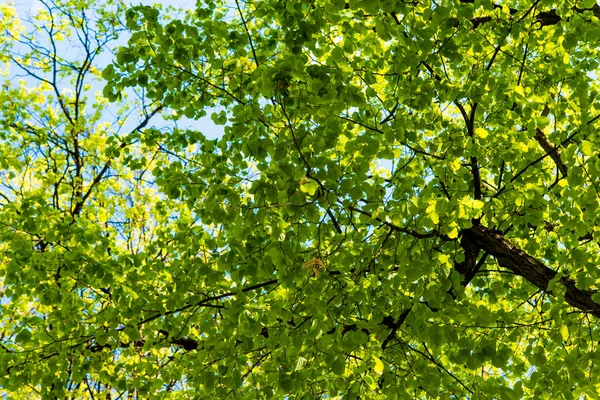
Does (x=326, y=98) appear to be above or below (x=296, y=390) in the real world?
above

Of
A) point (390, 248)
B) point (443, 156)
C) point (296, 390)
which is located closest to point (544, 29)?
point (443, 156)

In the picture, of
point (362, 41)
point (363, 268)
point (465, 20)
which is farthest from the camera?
point (362, 41)

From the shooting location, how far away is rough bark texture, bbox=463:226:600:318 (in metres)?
5.20

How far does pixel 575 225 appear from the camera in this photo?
4656 millimetres

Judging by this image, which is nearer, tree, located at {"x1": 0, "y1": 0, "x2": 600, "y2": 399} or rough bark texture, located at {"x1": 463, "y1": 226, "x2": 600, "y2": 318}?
tree, located at {"x1": 0, "y1": 0, "x2": 600, "y2": 399}

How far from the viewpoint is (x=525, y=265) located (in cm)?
546

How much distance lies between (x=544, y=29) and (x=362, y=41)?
201 cm

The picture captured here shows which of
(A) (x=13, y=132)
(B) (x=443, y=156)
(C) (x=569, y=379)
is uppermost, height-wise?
(A) (x=13, y=132)

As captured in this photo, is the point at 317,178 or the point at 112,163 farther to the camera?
the point at 112,163

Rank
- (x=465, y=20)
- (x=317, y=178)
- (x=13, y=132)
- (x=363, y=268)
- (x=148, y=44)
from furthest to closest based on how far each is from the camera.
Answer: (x=13, y=132), (x=148, y=44), (x=465, y=20), (x=363, y=268), (x=317, y=178)

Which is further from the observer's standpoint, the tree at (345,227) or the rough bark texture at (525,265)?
the rough bark texture at (525,265)

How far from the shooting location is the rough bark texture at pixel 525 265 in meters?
5.20

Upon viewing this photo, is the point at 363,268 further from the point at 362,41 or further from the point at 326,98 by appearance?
the point at 362,41

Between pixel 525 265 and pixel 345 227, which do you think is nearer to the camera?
pixel 345 227
